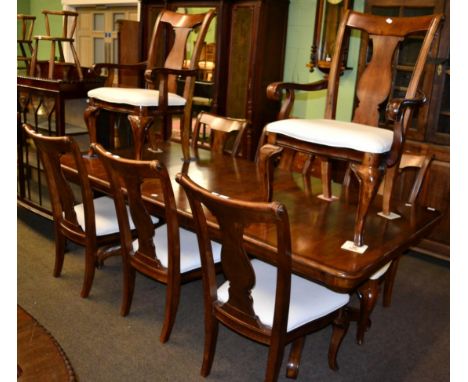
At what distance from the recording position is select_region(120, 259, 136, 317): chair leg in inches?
91.5

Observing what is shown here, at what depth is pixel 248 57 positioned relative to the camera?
13.7 ft

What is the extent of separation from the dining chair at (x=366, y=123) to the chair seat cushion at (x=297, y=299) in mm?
213

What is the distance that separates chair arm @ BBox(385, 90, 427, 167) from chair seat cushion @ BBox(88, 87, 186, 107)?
140 centimetres

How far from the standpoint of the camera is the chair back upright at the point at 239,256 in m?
1.44

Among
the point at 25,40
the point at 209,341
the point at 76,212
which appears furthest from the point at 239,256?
the point at 25,40

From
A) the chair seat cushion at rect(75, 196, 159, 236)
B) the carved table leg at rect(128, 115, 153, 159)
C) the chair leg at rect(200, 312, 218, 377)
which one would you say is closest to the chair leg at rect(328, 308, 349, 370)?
the chair leg at rect(200, 312, 218, 377)

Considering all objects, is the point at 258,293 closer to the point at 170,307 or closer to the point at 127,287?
the point at 170,307

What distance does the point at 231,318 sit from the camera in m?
1.79

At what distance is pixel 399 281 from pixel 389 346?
786 mm

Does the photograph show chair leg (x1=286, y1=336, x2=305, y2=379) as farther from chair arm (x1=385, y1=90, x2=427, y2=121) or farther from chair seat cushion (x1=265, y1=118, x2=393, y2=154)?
chair arm (x1=385, y1=90, x2=427, y2=121)

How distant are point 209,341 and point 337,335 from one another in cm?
54

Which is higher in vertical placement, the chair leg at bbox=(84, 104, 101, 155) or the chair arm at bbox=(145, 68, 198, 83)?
the chair arm at bbox=(145, 68, 198, 83)

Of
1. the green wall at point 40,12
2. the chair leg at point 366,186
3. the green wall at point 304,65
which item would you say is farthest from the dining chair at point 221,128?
the green wall at point 40,12
